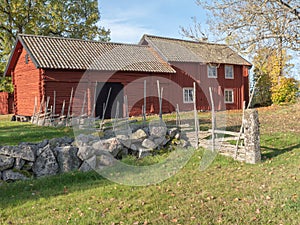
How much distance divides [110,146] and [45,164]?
1.67 meters

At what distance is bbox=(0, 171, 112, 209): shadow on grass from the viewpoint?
5.75 m

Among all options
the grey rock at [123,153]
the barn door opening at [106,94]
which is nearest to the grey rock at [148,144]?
the grey rock at [123,153]

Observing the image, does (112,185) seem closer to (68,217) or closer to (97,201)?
(97,201)

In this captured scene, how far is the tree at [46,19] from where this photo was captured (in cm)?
2782

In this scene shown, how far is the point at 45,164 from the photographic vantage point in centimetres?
714

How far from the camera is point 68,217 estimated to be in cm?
482

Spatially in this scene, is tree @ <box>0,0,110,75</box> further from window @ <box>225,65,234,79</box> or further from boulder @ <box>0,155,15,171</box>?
boulder @ <box>0,155,15,171</box>

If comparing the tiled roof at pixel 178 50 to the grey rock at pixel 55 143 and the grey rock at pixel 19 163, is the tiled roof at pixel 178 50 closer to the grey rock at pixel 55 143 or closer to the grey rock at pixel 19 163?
the grey rock at pixel 55 143

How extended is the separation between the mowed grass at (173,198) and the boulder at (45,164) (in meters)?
0.40

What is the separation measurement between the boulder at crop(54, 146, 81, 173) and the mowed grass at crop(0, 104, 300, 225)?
0.39 meters

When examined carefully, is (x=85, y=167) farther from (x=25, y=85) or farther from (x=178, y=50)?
(x=178, y=50)

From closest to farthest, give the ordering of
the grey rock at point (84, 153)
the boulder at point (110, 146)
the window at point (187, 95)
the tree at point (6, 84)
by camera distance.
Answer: the grey rock at point (84, 153) < the boulder at point (110, 146) < the window at point (187, 95) < the tree at point (6, 84)

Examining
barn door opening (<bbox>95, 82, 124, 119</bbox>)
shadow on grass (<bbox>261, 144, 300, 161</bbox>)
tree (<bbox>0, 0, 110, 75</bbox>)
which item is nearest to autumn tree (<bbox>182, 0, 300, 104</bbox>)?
shadow on grass (<bbox>261, 144, 300, 161</bbox>)

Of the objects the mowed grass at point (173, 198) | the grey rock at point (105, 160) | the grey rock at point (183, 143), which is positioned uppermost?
the grey rock at point (183, 143)
